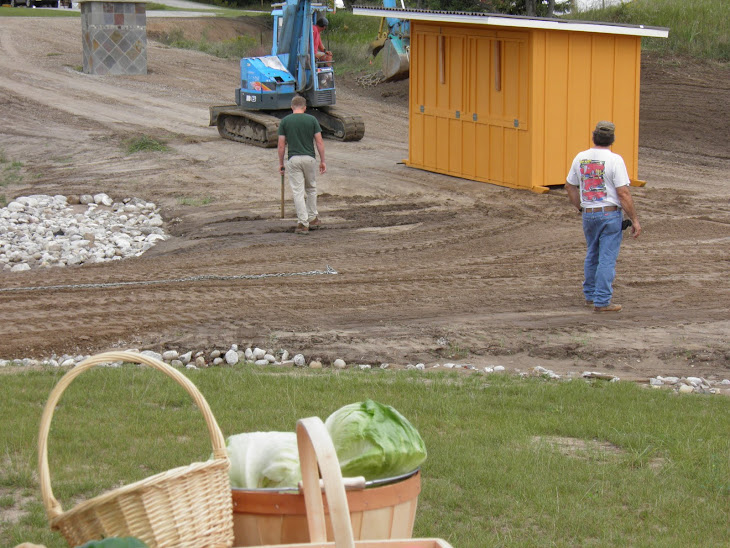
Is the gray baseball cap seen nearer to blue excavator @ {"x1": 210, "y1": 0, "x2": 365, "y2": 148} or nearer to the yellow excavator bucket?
blue excavator @ {"x1": 210, "y1": 0, "x2": 365, "y2": 148}

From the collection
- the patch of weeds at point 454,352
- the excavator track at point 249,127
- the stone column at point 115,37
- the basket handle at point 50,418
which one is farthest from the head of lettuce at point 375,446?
the stone column at point 115,37

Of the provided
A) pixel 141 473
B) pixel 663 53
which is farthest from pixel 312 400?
pixel 663 53

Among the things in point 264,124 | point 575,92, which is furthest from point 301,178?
point 264,124

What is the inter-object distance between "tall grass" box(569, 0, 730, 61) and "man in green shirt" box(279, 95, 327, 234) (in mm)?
16206

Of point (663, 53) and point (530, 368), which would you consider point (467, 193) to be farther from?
point (663, 53)

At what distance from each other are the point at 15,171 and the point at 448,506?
15724mm

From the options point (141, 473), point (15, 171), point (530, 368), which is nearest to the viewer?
point (141, 473)

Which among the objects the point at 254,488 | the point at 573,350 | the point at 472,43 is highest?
the point at 472,43

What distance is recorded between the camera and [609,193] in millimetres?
9344

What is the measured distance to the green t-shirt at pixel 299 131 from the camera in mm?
13352

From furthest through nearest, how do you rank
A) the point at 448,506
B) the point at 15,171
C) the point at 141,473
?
the point at 15,171 → the point at 141,473 → the point at 448,506

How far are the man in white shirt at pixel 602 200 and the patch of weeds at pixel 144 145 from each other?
40.2 feet

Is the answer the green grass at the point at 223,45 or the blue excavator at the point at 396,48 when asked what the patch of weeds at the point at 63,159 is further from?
the green grass at the point at 223,45

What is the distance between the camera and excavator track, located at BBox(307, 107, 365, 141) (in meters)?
21.0
